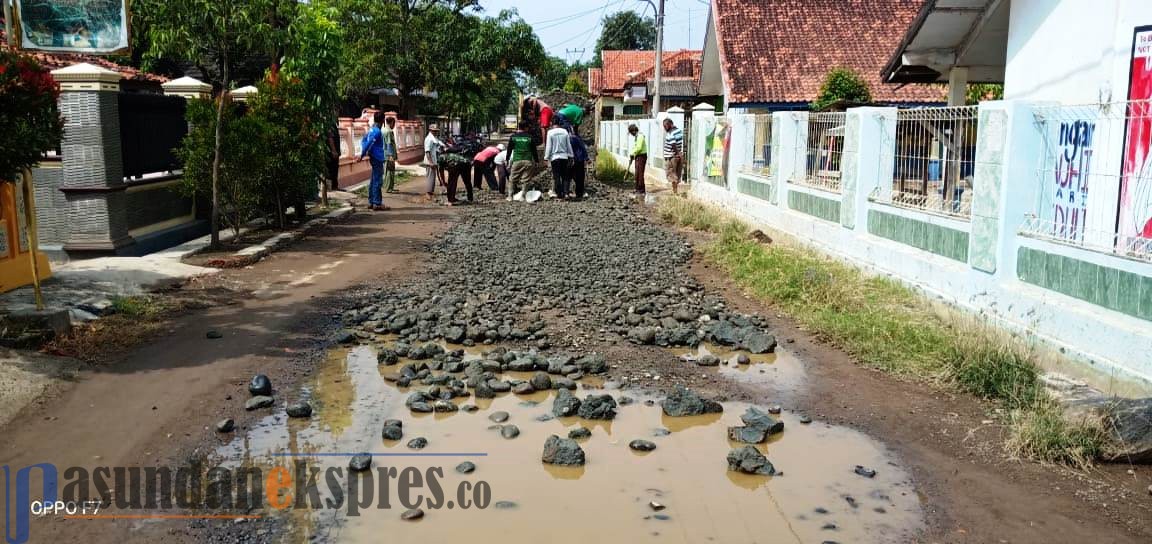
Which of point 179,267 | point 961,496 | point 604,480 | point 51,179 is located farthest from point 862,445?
point 51,179

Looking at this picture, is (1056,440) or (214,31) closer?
(1056,440)

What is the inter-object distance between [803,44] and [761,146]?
39.8 ft

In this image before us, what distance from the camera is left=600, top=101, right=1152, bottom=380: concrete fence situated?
5758 mm

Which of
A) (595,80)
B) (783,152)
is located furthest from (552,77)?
(783,152)

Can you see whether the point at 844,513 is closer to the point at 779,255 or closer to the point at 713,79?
the point at 779,255

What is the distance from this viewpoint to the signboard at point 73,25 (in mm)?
9009

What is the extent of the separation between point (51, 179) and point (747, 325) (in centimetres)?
749

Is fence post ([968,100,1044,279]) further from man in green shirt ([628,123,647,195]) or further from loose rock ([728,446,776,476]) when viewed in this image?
man in green shirt ([628,123,647,195])

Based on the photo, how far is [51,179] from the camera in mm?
9828

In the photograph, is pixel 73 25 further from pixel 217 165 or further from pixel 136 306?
pixel 136 306

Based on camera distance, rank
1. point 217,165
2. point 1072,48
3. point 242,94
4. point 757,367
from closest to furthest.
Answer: point 757,367 → point 1072,48 → point 217,165 → point 242,94

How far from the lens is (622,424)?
18.0 feet

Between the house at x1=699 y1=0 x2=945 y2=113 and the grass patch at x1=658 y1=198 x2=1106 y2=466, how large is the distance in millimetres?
13902

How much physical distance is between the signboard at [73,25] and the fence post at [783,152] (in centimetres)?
816
